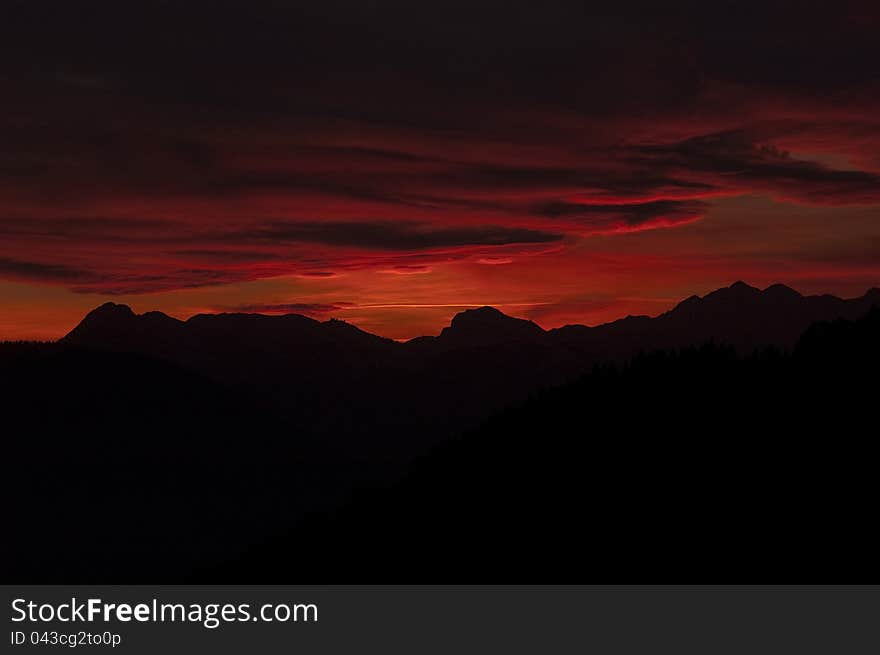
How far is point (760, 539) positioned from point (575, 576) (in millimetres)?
8514

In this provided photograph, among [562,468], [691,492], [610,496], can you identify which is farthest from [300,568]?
[691,492]

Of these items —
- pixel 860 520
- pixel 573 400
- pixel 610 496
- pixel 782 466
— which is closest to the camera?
pixel 860 520

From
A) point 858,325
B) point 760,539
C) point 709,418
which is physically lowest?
point 760,539

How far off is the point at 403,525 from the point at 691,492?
69.2ft

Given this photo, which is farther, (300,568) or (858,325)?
(300,568)

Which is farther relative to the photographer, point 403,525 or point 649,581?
point 403,525

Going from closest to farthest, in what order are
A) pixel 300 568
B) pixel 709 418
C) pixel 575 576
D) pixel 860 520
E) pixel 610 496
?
pixel 860 520
pixel 575 576
pixel 610 496
pixel 709 418
pixel 300 568

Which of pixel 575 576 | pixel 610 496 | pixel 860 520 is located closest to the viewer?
pixel 860 520

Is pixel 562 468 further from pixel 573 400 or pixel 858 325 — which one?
pixel 858 325

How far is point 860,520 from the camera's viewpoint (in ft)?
138

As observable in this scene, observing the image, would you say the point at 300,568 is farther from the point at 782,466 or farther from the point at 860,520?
the point at 860,520

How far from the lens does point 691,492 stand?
5228cm

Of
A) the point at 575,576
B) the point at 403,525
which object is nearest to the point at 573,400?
the point at 403,525

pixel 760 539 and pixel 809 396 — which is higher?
pixel 809 396
